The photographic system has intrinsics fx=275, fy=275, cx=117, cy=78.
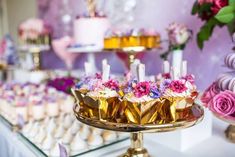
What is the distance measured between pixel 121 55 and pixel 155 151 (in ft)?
2.07

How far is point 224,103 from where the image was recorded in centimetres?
60

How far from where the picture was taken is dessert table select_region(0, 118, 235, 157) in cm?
70

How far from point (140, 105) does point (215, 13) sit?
1.20 feet

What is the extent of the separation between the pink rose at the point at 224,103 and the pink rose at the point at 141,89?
0.57ft

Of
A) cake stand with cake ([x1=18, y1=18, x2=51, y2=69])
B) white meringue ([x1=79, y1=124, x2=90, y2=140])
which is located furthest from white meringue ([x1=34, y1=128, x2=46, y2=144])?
cake stand with cake ([x1=18, y1=18, x2=51, y2=69])

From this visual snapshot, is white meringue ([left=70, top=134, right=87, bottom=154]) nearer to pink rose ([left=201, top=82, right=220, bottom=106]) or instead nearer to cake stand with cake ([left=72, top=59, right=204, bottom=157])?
cake stand with cake ([left=72, top=59, right=204, bottom=157])

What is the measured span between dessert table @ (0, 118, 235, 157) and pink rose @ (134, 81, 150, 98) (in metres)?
0.24

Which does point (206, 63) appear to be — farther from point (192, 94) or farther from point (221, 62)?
point (192, 94)

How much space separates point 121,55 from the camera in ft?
4.20

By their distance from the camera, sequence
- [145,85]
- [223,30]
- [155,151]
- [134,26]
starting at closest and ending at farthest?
1. [145,85]
2. [155,151]
3. [223,30]
4. [134,26]

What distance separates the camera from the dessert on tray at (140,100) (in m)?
0.53

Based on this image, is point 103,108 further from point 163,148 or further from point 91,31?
point 91,31

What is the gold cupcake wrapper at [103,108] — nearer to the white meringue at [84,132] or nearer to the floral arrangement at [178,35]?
the white meringue at [84,132]

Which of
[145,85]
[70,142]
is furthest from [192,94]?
[70,142]
